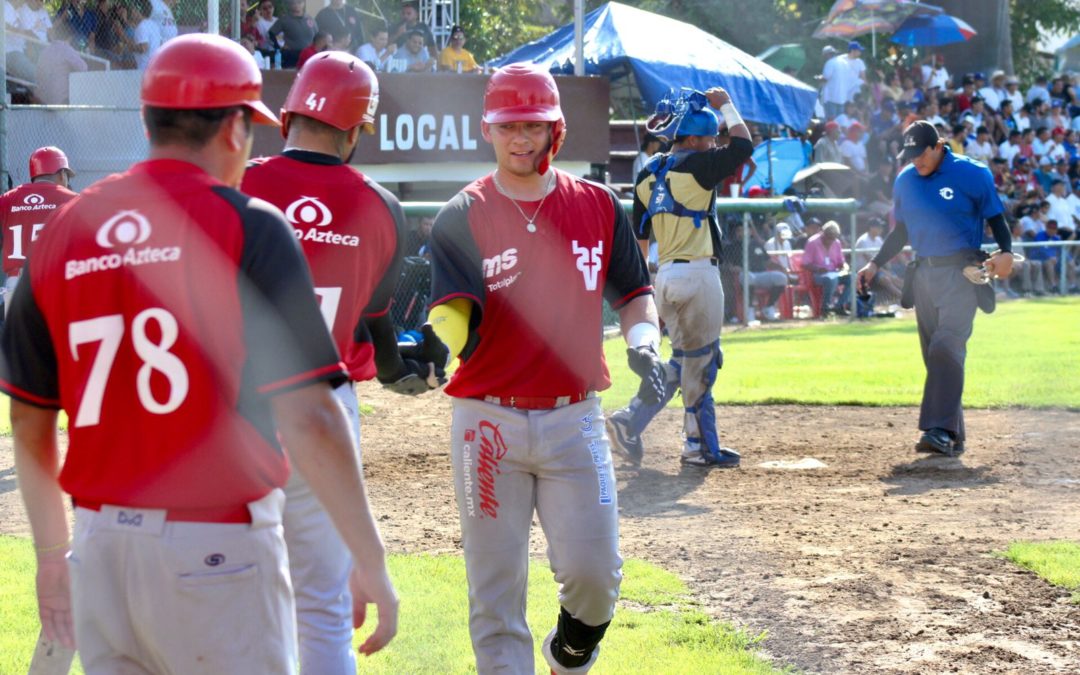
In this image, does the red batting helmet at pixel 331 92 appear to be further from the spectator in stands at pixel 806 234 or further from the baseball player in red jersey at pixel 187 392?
the spectator in stands at pixel 806 234

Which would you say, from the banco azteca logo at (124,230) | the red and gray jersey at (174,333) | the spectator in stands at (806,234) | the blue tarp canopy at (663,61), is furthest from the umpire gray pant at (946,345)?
the blue tarp canopy at (663,61)

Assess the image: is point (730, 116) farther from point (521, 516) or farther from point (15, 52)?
point (15, 52)

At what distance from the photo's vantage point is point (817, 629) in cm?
566

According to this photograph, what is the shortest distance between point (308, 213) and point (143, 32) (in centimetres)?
1176

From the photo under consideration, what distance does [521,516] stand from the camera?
462 centimetres

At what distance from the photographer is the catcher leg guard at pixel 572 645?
15.5 feet

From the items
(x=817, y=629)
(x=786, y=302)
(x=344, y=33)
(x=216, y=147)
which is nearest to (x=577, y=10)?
(x=344, y=33)

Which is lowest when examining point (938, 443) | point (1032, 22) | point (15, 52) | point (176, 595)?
point (938, 443)

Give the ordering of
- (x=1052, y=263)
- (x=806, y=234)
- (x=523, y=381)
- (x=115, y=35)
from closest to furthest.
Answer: (x=523, y=381) → (x=115, y=35) → (x=806, y=234) → (x=1052, y=263)

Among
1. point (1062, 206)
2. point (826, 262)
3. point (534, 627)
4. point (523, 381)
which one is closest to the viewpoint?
point (523, 381)

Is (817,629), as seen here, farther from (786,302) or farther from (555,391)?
(786,302)

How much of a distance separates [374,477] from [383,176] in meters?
8.05

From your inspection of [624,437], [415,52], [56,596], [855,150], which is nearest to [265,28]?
[415,52]

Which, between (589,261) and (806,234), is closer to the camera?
(589,261)
